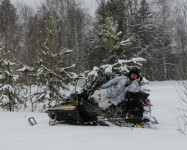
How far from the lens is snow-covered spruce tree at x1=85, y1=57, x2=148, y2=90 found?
702 centimetres

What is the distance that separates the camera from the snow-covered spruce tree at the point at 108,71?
7.02 m

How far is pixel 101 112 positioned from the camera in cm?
451

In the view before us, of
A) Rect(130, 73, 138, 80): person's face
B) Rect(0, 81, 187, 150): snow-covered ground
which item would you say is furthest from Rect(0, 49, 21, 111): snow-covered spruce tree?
Rect(130, 73, 138, 80): person's face

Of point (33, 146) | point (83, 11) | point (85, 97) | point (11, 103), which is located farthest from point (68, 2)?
point (33, 146)

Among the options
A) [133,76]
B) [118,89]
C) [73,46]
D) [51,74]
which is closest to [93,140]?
[118,89]

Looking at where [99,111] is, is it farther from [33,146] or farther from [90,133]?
[33,146]

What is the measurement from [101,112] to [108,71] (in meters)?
2.74

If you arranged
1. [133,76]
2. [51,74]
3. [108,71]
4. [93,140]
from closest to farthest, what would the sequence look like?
[93,140], [133,76], [108,71], [51,74]

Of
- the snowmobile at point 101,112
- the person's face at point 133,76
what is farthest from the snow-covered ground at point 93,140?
the person's face at point 133,76

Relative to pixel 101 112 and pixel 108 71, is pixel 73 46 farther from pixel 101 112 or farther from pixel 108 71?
pixel 101 112

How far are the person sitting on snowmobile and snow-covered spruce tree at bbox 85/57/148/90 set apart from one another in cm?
226

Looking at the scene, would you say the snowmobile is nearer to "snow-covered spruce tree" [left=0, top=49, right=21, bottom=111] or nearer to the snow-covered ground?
the snow-covered ground

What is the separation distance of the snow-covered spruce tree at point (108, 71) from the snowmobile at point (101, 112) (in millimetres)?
2141

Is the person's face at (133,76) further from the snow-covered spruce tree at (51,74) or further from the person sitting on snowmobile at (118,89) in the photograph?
the snow-covered spruce tree at (51,74)
